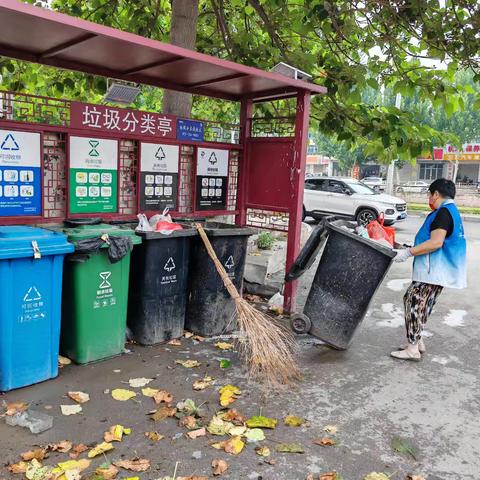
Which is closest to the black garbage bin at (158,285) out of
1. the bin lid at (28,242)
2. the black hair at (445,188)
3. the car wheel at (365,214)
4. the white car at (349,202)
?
the bin lid at (28,242)

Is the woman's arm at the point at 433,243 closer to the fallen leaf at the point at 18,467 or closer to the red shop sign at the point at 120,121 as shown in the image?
the red shop sign at the point at 120,121

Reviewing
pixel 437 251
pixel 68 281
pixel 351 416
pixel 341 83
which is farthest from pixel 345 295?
pixel 341 83

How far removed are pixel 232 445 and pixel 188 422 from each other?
37 centimetres

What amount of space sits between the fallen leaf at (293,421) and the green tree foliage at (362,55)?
394 cm

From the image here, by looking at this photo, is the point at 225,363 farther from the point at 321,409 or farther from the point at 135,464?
the point at 135,464

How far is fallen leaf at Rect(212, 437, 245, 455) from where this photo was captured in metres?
2.77

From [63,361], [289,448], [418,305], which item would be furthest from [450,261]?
[63,361]

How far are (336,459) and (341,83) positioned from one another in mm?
4837

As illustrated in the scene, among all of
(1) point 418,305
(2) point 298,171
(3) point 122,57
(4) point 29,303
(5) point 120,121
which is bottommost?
(1) point 418,305

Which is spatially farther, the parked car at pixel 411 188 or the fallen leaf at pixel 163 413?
the parked car at pixel 411 188

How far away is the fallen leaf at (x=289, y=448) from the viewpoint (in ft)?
9.20

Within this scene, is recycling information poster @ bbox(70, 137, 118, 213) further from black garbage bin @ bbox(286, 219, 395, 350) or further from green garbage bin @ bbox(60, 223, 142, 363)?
black garbage bin @ bbox(286, 219, 395, 350)

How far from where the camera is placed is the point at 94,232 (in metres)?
3.87

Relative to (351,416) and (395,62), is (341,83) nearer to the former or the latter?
(395,62)
